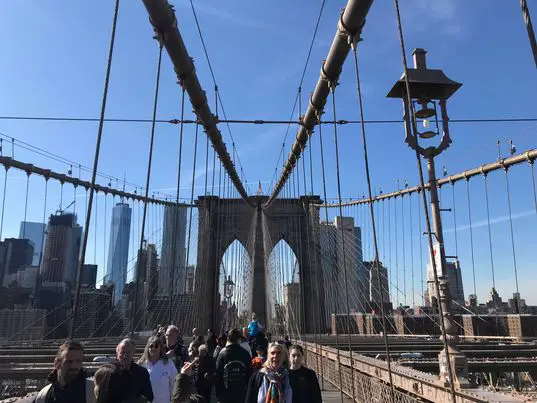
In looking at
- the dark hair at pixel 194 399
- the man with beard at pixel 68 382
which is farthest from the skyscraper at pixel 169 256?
the man with beard at pixel 68 382

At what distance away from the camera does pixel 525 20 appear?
198 cm

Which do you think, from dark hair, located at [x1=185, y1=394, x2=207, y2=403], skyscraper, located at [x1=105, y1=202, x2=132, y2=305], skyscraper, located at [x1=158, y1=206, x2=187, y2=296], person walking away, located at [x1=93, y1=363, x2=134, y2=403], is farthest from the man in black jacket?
skyscraper, located at [x1=105, y1=202, x2=132, y2=305]

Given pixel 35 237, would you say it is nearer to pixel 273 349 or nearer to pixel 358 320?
pixel 358 320

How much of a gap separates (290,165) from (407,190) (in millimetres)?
5058

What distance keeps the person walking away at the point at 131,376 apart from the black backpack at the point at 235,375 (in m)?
1.30

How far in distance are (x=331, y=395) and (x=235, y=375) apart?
3.99 metres

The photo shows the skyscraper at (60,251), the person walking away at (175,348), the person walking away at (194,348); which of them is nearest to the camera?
the person walking away at (175,348)

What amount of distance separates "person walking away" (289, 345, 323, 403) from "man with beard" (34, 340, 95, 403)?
1.01 meters

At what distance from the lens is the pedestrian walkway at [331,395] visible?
653 cm

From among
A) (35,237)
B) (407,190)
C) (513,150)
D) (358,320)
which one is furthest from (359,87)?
(35,237)

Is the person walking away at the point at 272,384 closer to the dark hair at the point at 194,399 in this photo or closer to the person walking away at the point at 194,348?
the dark hair at the point at 194,399

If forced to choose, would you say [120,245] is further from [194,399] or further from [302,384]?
[302,384]

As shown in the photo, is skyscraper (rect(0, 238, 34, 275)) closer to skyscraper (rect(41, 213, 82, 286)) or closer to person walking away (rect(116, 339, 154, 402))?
skyscraper (rect(41, 213, 82, 286))

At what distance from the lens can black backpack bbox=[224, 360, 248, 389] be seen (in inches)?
142
